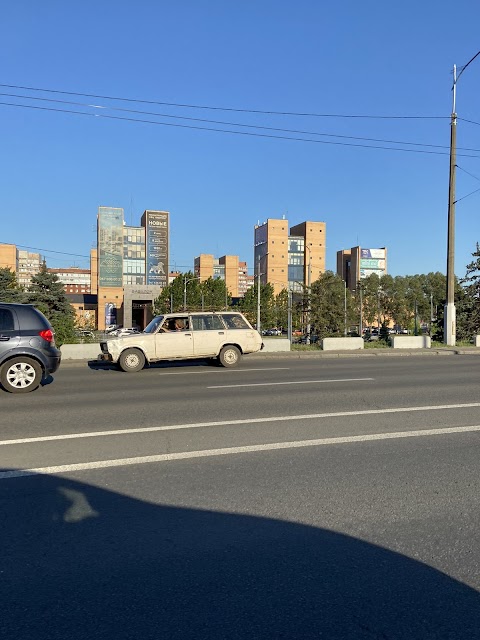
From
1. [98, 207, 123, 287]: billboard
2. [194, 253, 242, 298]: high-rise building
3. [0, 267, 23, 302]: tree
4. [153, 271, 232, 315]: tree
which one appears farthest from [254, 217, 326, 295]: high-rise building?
[0, 267, 23, 302]: tree

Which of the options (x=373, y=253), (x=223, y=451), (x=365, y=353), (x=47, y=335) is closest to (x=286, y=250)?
(x=373, y=253)

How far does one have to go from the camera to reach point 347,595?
119 inches

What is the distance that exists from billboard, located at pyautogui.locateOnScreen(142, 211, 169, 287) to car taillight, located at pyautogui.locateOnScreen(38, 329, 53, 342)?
10344 cm

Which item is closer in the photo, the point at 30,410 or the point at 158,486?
the point at 158,486

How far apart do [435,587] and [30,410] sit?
714 centimetres

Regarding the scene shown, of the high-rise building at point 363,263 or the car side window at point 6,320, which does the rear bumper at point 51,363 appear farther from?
the high-rise building at point 363,263

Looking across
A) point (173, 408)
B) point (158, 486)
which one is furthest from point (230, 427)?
point (158, 486)

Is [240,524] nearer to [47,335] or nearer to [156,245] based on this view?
[47,335]

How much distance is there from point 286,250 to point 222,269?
57.2 feet

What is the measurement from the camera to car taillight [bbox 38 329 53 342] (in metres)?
10.9

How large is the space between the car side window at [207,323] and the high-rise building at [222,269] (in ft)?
312

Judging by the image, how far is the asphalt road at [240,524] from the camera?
2.83 metres

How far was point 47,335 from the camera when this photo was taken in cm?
1095

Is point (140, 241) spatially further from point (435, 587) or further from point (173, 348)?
point (435, 587)
